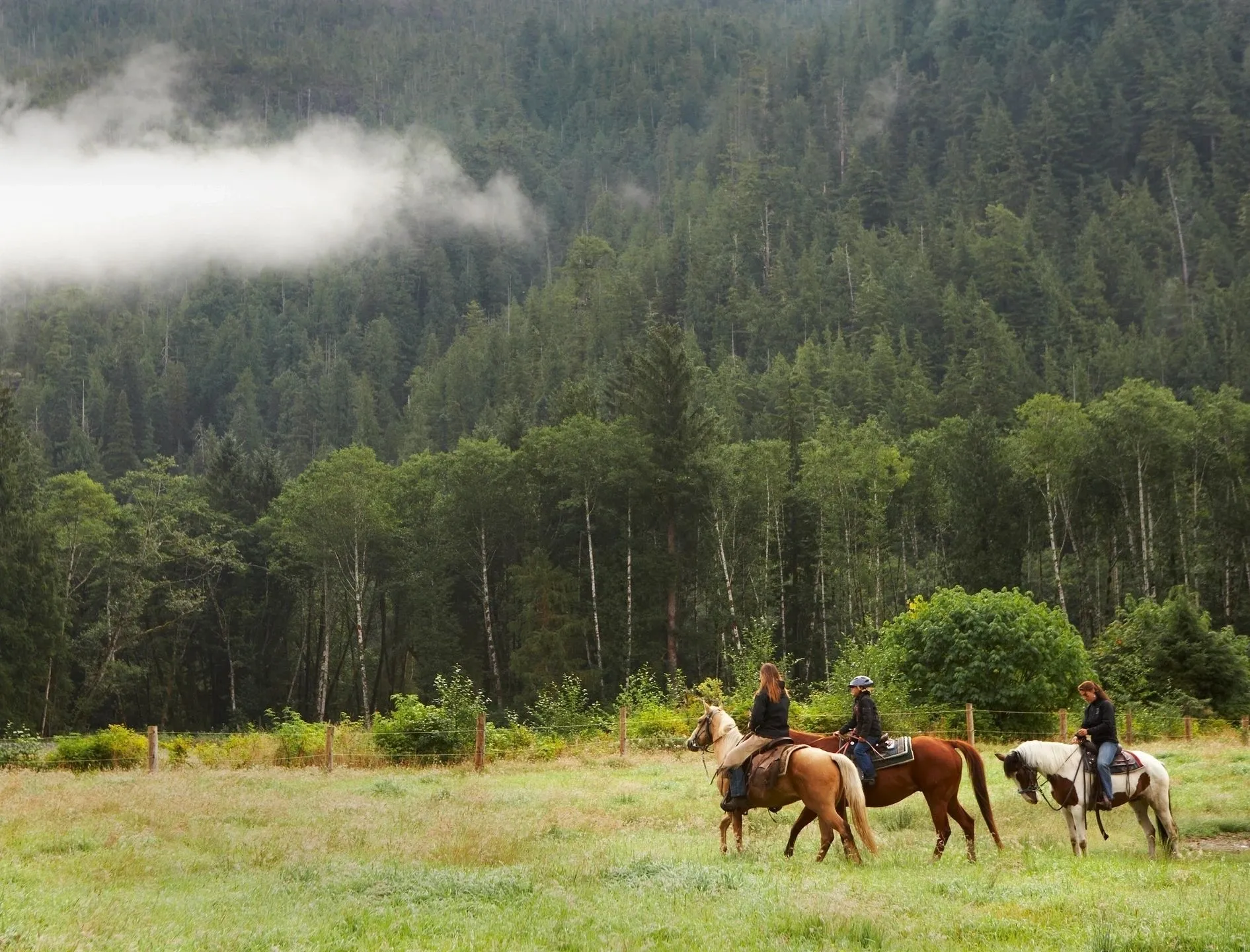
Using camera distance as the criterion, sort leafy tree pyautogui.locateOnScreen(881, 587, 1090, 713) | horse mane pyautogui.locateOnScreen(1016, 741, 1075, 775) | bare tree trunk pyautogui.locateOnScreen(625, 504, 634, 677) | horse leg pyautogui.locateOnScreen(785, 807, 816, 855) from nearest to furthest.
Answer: horse leg pyautogui.locateOnScreen(785, 807, 816, 855), horse mane pyautogui.locateOnScreen(1016, 741, 1075, 775), leafy tree pyautogui.locateOnScreen(881, 587, 1090, 713), bare tree trunk pyautogui.locateOnScreen(625, 504, 634, 677)

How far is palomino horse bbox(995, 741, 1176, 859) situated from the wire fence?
15117 millimetres

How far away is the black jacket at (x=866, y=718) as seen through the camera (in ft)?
49.5

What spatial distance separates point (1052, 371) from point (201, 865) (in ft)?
313

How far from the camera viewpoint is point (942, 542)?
261ft

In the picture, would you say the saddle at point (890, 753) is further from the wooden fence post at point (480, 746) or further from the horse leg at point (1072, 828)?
the wooden fence post at point (480, 746)

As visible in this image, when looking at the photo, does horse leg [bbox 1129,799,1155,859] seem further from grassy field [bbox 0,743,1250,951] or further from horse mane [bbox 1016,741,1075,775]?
horse mane [bbox 1016,741,1075,775]

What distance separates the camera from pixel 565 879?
42.6ft

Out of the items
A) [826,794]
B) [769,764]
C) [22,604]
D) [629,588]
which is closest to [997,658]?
[769,764]

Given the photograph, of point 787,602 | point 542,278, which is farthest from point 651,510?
point 542,278

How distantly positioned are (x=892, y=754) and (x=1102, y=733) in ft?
9.13

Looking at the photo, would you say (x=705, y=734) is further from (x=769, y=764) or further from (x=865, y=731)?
(x=865, y=731)

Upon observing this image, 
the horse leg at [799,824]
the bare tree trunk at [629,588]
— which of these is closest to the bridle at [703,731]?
the horse leg at [799,824]

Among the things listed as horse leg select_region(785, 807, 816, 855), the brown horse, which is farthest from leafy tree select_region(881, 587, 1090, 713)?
horse leg select_region(785, 807, 816, 855)

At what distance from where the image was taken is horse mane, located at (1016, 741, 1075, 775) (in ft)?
50.4
